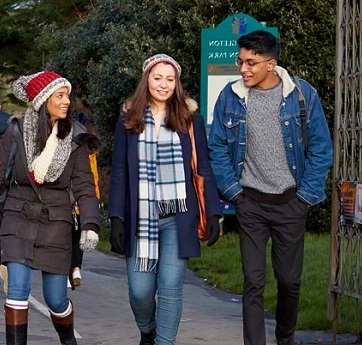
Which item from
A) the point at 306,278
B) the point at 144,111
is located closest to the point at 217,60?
the point at 306,278

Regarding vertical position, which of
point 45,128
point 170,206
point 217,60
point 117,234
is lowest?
point 117,234

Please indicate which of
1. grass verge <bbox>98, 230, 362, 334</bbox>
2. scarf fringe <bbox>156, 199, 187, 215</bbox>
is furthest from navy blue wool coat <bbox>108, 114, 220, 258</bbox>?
grass verge <bbox>98, 230, 362, 334</bbox>

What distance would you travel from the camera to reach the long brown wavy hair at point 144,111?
6.25 m

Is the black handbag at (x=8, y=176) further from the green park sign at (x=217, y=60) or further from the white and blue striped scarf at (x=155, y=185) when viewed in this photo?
the green park sign at (x=217, y=60)

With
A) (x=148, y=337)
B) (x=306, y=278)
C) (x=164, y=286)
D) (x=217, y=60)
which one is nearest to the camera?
(x=164, y=286)

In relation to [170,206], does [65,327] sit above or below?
below

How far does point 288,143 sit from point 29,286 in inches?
68.1

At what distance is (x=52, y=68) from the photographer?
2136cm

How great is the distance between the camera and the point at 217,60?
46.2ft

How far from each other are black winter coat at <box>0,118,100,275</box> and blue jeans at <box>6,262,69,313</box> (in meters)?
0.05

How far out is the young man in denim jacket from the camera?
6.55m

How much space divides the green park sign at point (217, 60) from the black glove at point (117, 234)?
7795 mm

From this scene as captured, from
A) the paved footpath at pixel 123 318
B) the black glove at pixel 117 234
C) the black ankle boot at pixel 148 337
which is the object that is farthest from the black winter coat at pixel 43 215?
the paved footpath at pixel 123 318

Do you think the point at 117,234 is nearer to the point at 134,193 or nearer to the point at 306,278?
the point at 134,193
